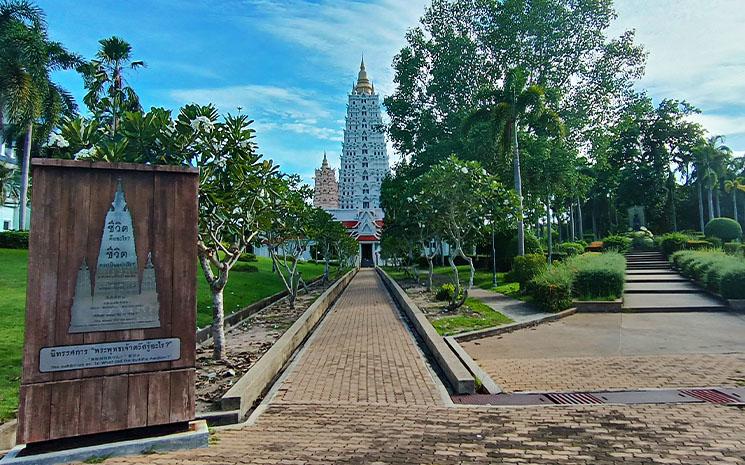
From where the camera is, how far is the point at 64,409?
157 inches

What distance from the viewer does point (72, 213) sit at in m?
4.17

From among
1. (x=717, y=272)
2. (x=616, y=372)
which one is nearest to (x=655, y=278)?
(x=717, y=272)

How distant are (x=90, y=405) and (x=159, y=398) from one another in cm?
55

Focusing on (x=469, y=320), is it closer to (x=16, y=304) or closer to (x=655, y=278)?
(x=16, y=304)

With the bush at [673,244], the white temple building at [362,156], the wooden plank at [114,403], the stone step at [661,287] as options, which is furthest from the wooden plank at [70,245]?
the white temple building at [362,156]

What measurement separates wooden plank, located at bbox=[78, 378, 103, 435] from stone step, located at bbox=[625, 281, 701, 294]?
57.8 feet

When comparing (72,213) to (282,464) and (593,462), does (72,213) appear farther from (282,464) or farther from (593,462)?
(593,462)

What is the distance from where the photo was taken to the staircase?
1398cm

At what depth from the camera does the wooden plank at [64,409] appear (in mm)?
3947

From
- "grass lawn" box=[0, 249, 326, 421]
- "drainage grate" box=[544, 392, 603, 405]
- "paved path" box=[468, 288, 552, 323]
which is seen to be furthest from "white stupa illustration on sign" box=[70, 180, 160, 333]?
"paved path" box=[468, 288, 552, 323]

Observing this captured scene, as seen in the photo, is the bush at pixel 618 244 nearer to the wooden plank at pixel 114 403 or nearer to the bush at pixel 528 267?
the bush at pixel 528 267

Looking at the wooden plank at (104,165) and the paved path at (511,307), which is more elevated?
the wooden plank at (104,165)

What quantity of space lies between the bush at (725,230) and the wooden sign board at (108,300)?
124 feet

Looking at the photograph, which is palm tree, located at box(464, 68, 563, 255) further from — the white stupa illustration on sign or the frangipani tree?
the white stupa illustration on sign
